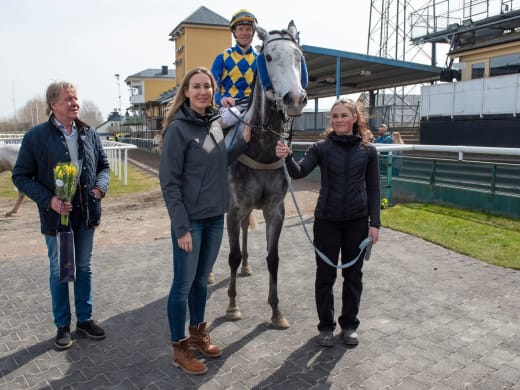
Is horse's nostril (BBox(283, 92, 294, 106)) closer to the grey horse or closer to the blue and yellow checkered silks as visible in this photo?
the grey horse

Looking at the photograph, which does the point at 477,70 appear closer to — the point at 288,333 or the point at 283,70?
the point at 283,70

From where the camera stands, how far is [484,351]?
3.51 metres

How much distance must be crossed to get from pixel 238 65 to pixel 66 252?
2.54m

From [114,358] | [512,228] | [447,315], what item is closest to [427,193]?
[512,228]

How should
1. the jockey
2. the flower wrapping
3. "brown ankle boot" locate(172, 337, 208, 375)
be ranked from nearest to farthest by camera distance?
"brown ankle boot" locate(172, 337, 208, 375) < the flower wrapping < the jockey

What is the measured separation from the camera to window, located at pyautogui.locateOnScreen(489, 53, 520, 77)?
14617 mm

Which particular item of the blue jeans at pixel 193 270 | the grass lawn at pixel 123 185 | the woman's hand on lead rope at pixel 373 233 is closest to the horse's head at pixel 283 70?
the blue jeans at pixel 193 270

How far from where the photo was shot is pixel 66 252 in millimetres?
3441

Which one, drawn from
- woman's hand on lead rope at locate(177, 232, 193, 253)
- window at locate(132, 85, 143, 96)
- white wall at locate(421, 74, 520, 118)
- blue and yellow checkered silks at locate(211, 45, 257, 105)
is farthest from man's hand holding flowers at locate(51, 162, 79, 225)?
window at locate(132, 85, 143, 96)

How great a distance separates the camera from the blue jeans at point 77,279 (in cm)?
352

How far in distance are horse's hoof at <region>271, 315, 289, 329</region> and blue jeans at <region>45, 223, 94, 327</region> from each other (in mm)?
1626

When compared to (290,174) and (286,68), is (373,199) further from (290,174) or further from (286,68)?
(286,68)

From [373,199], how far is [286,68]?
1248 millimetres

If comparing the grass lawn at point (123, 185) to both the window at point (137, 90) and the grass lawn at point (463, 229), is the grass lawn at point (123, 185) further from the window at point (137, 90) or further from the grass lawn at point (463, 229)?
the window at point (137, 90)
